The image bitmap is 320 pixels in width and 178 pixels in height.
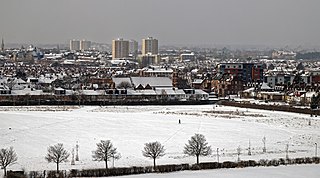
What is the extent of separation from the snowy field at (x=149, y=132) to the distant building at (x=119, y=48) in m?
113

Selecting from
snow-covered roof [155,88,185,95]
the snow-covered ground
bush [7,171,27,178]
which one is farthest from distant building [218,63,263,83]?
bush [7,171,27,178]

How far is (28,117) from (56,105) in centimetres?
959

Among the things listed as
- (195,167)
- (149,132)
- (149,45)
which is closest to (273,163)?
(195,167)

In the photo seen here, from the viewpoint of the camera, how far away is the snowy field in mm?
17864

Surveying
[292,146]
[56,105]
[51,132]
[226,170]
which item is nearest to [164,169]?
[226,170]

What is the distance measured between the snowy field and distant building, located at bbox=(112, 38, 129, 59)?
11345 centimetres

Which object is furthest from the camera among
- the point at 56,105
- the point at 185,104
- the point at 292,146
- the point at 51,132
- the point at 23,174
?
the point at 185,104

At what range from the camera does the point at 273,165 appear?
16.7 m

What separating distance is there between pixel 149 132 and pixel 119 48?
Answer: 124771 millimetres

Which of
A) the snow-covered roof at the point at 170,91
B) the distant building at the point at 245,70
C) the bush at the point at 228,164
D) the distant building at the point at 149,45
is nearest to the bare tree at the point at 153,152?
the bush at the point at 228,164

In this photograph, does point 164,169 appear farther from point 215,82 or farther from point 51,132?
point 215,82

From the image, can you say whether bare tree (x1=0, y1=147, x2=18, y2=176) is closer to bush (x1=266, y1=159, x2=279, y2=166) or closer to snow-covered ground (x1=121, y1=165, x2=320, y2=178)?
snow-covered ground (x1=121, y1=165, x2=320, y2=178)

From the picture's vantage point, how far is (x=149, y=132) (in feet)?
75.9

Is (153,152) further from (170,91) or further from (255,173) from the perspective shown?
(170,91)
